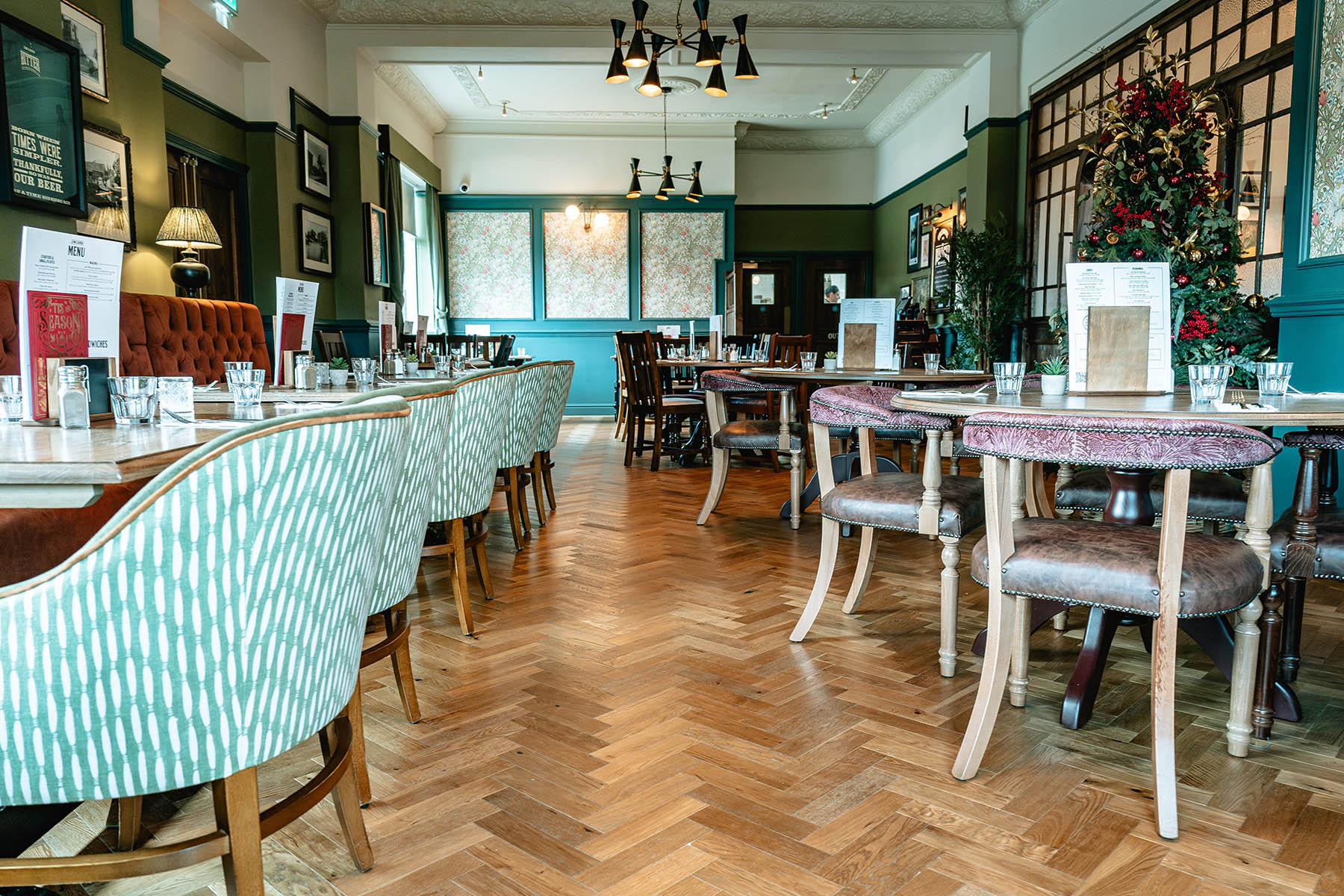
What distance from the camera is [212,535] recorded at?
89 centimetres

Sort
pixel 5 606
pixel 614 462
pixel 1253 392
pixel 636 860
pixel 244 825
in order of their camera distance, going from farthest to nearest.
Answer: pixel 614 462, pixel 1253 392, pixel 636 860, pixel 244 825, pixel 5 606

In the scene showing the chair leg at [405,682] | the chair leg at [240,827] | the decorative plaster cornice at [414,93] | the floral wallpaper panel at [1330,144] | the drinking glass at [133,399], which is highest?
the decorative plaster cornice at [414,93]

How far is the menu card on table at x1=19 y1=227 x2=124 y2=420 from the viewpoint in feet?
5.21

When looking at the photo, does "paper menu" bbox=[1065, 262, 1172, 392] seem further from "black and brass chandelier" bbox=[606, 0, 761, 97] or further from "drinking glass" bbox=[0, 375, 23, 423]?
"black and brass chandelier" bbox=[606, 0, 761, 97]


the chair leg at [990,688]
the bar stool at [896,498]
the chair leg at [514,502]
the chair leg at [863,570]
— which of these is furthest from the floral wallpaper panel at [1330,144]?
the chair leg at [514,502]

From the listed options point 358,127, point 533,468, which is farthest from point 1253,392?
point 358,127

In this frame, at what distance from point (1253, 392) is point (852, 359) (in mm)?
1956

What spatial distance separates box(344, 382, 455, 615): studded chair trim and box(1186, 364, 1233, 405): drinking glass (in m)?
1.76

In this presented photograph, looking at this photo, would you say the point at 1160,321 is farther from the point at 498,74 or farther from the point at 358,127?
the point at 498,74

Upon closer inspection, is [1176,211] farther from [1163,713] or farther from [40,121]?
[40,121]

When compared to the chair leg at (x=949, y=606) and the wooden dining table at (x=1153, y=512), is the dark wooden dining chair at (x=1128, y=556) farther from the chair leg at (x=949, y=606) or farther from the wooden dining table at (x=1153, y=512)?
the chair leg at (x=949, y=606)

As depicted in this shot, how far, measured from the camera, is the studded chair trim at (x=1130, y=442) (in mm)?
1449

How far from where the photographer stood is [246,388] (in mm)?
1898

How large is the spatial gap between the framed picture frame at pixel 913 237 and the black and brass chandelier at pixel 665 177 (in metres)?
2.55
